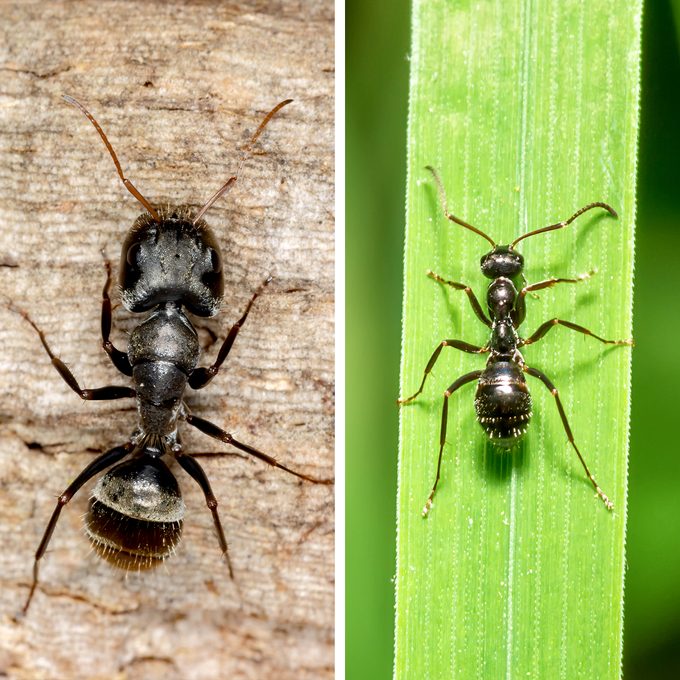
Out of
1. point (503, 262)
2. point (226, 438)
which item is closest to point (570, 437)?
point (503, 262)

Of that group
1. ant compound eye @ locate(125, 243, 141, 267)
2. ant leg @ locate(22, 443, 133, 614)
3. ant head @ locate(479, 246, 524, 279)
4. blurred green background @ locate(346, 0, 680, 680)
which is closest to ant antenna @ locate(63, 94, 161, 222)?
ant compound eye @ locate(125, 243, 141, 267)

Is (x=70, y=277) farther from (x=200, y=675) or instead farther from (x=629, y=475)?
(x=629, y=475)

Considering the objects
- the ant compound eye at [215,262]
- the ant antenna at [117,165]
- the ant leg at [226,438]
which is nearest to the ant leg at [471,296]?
the ant compound eye at [215,262]

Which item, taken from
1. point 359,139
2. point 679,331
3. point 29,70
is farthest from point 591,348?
point 29,70

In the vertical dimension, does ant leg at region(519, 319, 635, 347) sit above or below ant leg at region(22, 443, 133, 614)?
above

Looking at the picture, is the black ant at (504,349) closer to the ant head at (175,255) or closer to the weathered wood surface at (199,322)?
the weathered wood surface at (199,322)

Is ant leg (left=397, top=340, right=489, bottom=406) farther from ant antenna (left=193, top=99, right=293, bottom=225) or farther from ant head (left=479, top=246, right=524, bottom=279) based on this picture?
ant antenna (left=193, top=99, right=293, bottom=225)
